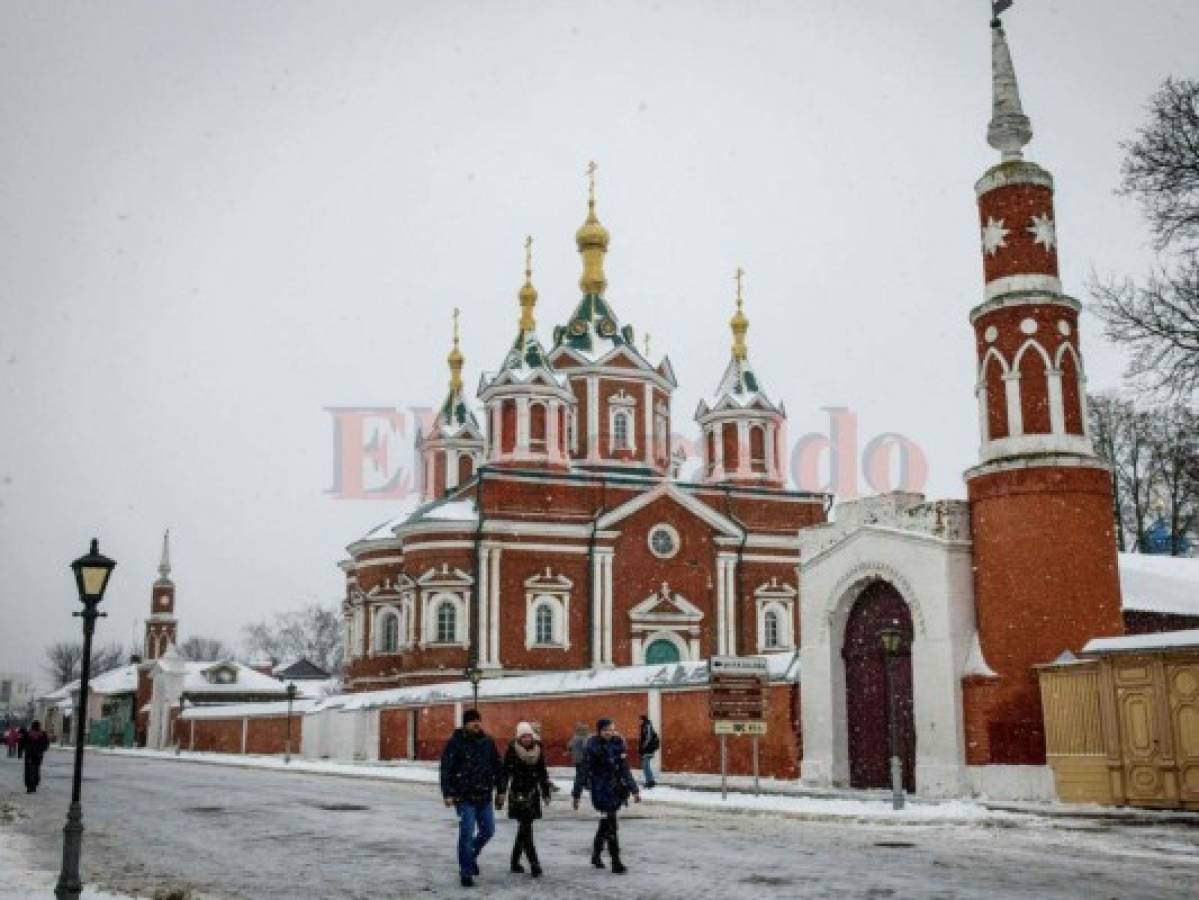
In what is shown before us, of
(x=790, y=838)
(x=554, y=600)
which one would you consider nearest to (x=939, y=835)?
(x=790, y=838)

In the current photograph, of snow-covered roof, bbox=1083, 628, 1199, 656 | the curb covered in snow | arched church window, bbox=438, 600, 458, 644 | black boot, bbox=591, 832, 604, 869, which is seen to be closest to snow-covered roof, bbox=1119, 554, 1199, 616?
snow-covered roof, bbox=1083, 628, 1199, 656

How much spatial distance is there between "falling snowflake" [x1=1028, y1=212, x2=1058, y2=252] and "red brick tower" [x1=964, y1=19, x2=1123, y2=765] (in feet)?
0.06

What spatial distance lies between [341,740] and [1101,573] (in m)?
27.7

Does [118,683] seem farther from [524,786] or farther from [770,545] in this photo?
[524,786]

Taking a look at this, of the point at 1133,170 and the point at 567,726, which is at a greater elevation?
the point at 1133,170

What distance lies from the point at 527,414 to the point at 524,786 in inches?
1353

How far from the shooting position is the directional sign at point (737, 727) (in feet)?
72.2

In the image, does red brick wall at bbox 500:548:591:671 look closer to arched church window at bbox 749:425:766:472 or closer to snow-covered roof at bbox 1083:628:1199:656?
arched church window at bbox 749:425:766:472

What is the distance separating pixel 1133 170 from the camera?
1922cm

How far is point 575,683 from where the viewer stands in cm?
3170

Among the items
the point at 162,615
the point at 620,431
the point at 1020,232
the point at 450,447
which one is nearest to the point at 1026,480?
the point at 1020,232

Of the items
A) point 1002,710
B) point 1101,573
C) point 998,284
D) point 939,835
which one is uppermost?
point 998,284

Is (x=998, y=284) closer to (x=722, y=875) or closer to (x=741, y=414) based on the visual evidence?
(x=722, y=875)

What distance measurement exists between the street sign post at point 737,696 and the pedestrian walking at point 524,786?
1086 cm
